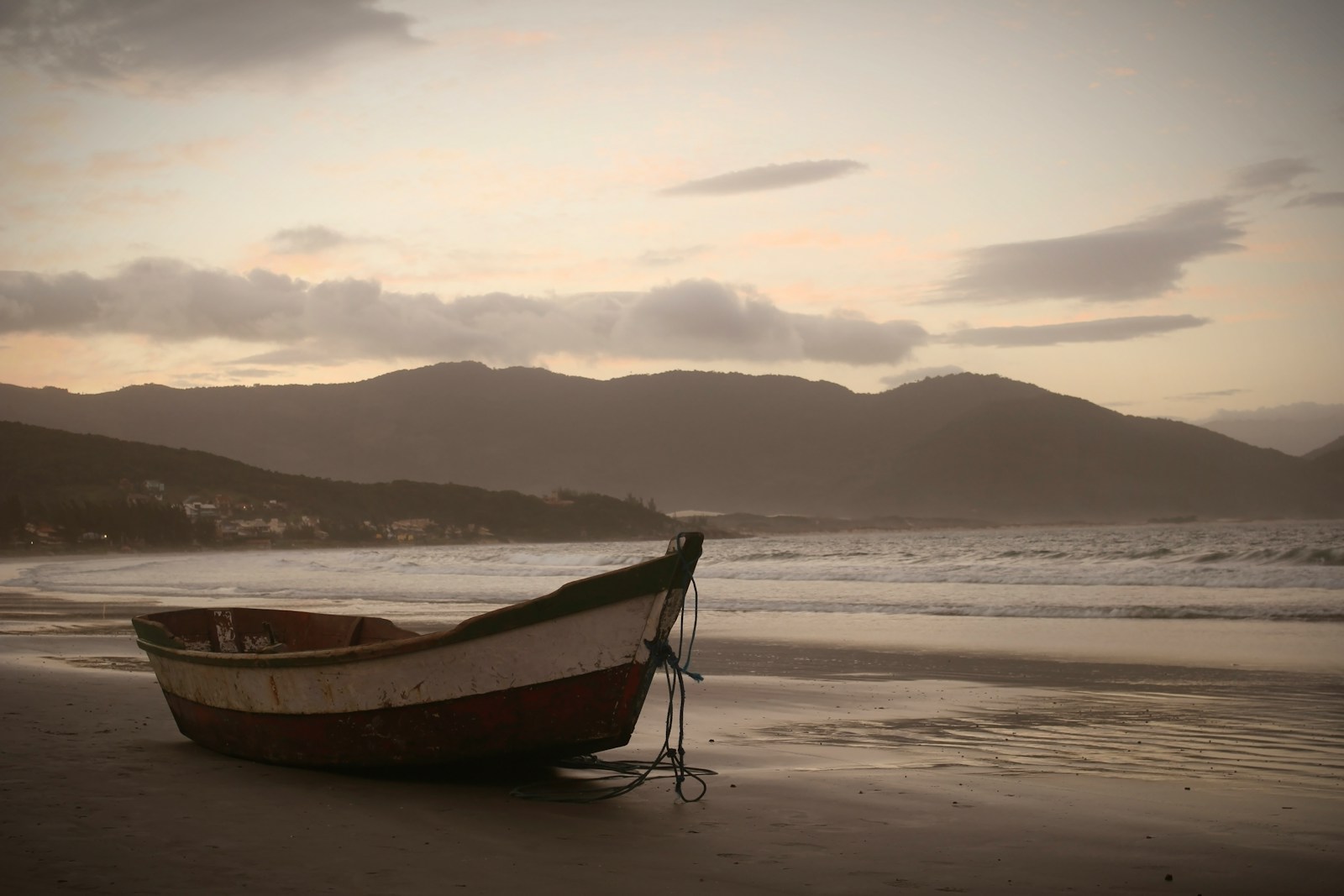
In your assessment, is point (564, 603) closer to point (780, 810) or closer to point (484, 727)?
point (484, 727)

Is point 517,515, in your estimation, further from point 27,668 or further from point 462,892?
point 462,892

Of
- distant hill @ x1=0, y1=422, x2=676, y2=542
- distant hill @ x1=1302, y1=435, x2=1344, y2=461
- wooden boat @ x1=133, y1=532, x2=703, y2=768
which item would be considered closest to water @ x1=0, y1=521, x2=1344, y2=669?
wooden boat @ x1=133, y1=532, x2=703, y2=768

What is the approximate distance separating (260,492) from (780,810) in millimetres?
107955

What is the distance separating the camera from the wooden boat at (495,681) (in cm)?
638

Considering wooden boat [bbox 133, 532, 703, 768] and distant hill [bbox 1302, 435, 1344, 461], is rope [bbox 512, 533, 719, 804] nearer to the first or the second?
wooden boat [bbox 133, 532, 703, 768]

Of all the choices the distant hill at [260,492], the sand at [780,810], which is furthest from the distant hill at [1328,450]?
the sand at [780,810]

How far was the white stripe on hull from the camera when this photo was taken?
6.39 metres

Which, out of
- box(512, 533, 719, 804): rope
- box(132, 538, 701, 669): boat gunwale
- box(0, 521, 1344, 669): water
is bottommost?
box(0, 521, 1344, 669): water

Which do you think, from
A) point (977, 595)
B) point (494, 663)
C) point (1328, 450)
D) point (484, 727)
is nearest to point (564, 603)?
point (494, 663)

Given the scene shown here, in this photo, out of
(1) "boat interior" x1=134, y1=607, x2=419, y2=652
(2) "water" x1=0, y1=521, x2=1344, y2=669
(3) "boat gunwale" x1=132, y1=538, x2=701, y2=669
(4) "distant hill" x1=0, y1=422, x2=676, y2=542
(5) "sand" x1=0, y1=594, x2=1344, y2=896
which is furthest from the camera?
(4) "distant hill" x1=0, y1=422, x2=676, y2=542

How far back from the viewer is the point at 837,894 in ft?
15.2

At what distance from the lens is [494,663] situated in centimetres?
646

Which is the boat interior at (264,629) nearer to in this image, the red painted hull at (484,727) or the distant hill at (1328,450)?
the red painted hull at (484,727)

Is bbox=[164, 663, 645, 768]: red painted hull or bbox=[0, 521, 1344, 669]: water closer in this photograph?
bbox=[164, 663, 645, 768]: red painted hull
